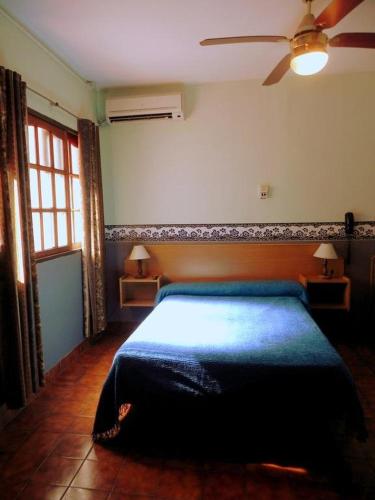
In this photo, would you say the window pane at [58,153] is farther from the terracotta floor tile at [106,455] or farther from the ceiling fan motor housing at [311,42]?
the terracotta floor tile at [106,455]

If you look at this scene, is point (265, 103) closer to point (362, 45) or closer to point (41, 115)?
point (362, 45)

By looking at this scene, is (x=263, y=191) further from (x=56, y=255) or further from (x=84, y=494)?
(x=84, y=494)

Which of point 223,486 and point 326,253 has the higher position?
point 326,253

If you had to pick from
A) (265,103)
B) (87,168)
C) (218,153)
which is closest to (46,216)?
(87,168)

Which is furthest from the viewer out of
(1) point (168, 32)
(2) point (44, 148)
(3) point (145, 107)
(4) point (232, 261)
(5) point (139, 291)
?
(5) point (139, 291)

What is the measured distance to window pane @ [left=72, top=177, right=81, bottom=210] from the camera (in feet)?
10.0

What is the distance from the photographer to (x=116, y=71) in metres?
3.00

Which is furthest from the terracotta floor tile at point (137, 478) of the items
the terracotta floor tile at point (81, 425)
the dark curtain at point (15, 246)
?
the dark curtain at point (15, 246)

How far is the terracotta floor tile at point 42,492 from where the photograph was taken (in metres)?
1.52

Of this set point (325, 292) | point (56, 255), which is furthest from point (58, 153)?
point (325, 292)

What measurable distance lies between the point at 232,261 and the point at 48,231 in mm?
1811

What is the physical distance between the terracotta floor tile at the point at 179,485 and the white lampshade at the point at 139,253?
1.98m

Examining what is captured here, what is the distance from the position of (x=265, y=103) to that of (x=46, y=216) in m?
2.39

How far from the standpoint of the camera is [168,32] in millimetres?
2344
